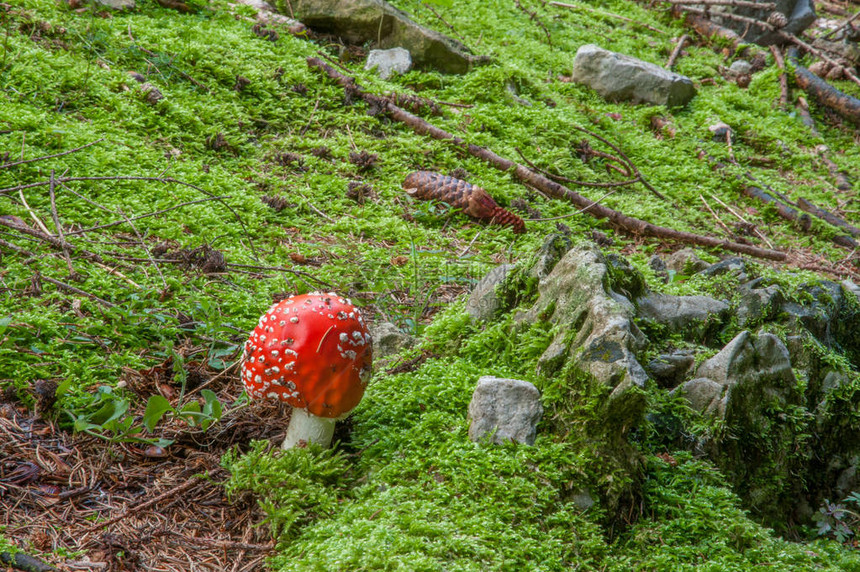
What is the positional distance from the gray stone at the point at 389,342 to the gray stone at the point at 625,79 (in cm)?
559

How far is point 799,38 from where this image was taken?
10469mm

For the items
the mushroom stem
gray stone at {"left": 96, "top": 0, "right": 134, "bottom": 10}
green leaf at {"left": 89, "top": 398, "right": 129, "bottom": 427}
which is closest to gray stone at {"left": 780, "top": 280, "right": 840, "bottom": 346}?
the mushroom stem

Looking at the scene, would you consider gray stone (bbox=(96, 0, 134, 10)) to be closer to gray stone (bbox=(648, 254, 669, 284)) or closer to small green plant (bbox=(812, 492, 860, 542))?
gray stone (bbox=(648, 254, 669, 284))

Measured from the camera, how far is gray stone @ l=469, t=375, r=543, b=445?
2606 mm

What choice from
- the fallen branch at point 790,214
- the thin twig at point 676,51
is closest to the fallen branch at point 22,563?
the fallen branch at point 790,214

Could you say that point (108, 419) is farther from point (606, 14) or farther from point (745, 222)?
point (606, 14)

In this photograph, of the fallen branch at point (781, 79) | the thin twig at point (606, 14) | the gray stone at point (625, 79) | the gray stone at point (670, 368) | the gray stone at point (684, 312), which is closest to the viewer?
the gray stone at point (670, 368)

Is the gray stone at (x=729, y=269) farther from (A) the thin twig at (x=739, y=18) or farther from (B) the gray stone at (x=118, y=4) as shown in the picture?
(A) the thin twig at (x=739, y=18)

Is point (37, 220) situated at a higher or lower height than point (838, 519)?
lower

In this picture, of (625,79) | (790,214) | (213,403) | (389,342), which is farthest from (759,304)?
(625,79)

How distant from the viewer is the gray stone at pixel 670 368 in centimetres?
293

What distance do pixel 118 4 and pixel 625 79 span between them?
585 centimetres

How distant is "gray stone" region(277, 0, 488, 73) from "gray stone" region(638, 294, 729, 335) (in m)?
4.97

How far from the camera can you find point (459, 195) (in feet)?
18.0
